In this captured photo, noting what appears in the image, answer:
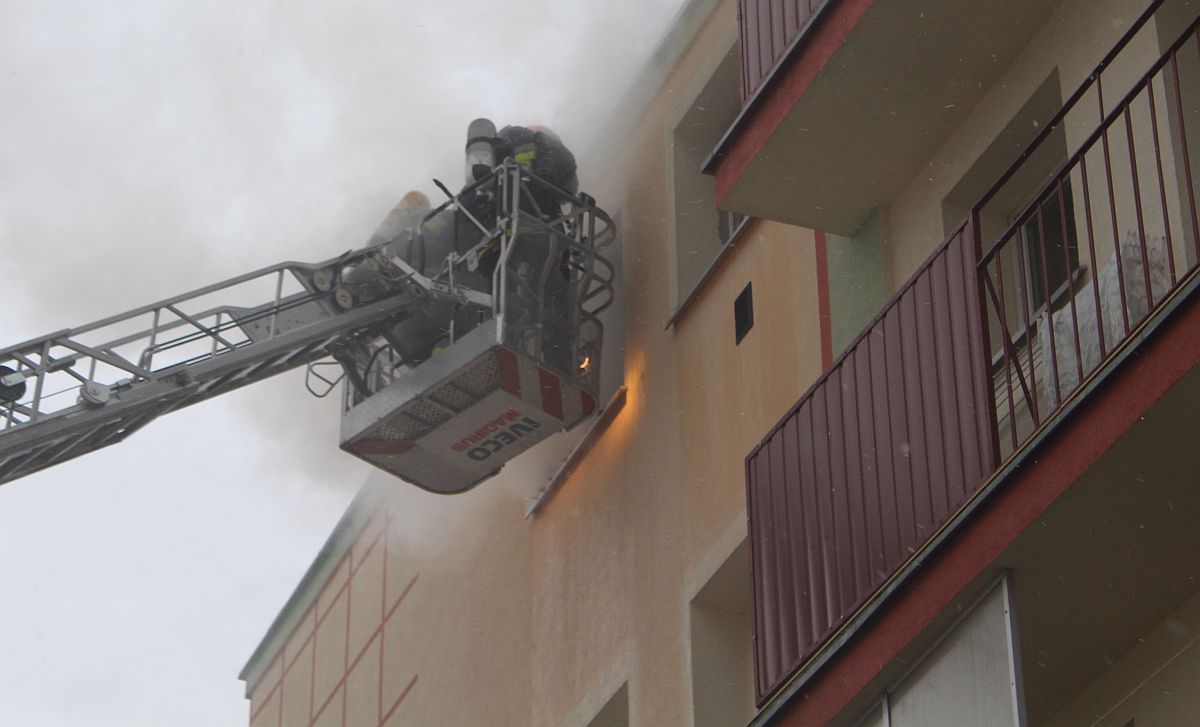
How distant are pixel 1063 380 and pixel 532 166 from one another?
29.0 feet

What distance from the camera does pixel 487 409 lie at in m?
17.4

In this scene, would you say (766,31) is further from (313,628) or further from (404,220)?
(313,628)

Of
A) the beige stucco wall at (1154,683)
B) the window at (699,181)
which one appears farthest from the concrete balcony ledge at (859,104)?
the beige stucco wall at (1154,683)

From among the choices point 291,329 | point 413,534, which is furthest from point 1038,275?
point 413,534

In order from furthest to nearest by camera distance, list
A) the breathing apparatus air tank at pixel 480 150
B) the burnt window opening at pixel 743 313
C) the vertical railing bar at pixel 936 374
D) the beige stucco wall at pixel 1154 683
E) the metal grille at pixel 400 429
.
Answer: the breathing apparatus air tank at pixel 480 150 < the metal grille at pixel 400 429 < the burnt window opening at pixel 743 313 < the vertical railing bar at pixel 936 374 < the beige stucco wall at pixel 1154 683

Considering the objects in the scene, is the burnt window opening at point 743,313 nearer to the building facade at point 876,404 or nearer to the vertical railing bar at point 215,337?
the building facade at point 876,404

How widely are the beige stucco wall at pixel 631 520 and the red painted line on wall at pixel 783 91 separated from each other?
129 cm

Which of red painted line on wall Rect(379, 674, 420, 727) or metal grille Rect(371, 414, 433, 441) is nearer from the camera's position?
metal grille Rect(371, 414, 433, 441)

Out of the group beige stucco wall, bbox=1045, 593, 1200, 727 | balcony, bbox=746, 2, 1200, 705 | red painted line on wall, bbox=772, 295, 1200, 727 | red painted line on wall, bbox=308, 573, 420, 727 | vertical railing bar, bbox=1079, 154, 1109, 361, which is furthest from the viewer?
red painted line on wall, bbox=308, 573, 420, 727

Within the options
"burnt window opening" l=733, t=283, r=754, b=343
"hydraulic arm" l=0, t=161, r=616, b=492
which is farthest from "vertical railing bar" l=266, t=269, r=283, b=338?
"burnt window opening" l=733, t=283, r=754, b=343

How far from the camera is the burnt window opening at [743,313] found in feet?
48.3

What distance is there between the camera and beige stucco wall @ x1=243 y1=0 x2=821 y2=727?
568 inches

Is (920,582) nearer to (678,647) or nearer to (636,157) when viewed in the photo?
(678,647)

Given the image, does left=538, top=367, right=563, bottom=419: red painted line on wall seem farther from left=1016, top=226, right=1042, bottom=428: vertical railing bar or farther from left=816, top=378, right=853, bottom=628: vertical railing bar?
left=1016, top=226, right=1042, bottom=428: vertical railing bar
